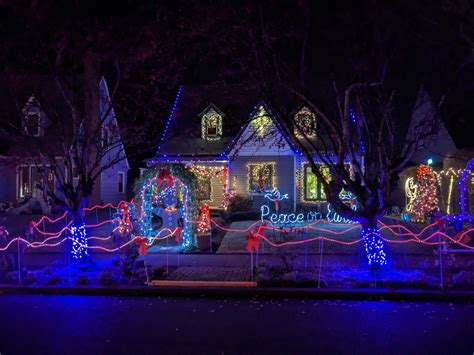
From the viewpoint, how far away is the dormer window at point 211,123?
26812 millimetres

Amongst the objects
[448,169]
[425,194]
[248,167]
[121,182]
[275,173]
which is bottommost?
[425,194]

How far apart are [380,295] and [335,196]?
2817 mm

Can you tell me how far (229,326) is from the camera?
7.28 metres

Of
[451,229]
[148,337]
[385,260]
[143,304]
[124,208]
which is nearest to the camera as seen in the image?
[148,337]

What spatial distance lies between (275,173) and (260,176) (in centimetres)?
84

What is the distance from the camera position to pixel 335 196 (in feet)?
36.9

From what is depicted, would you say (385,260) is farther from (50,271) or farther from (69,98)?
(69,98)

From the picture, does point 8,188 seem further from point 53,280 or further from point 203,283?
point 203,283

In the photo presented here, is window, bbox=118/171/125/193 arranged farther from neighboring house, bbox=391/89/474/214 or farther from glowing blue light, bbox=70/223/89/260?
glowing blue light, bbox=70/223/89/260

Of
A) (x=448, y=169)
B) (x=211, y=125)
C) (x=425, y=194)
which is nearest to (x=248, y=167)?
(x=211, y=125)

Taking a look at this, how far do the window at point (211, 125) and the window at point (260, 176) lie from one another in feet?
10.1

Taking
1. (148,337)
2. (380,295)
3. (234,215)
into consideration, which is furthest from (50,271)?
(234,215)

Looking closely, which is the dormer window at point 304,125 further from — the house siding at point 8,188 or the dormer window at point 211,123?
the house siding at point 8,188

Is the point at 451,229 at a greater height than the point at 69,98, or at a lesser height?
lesser
